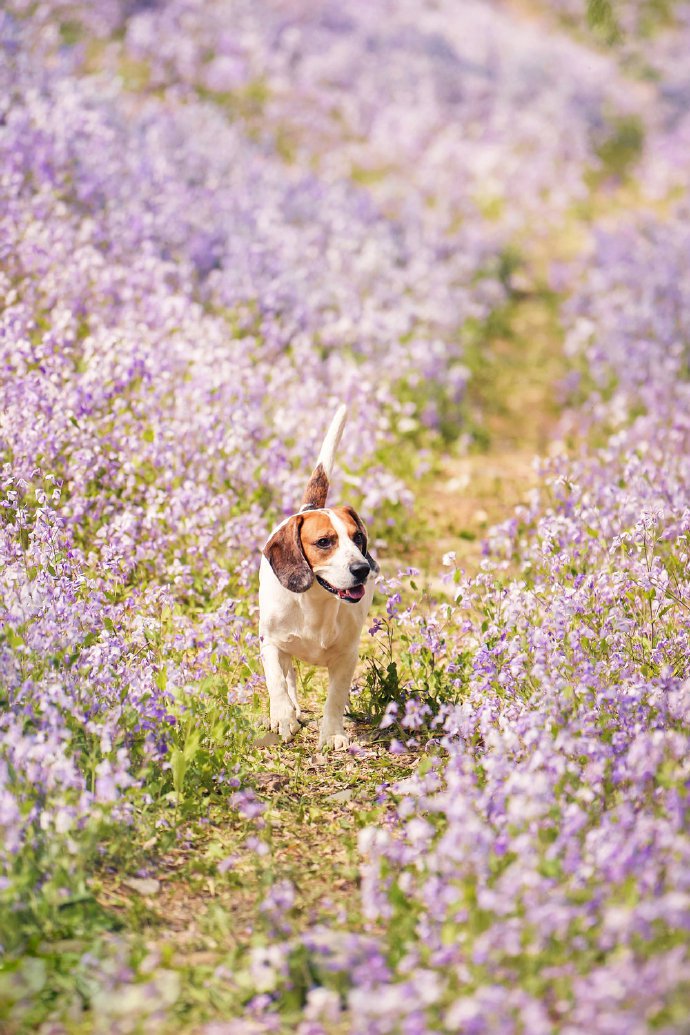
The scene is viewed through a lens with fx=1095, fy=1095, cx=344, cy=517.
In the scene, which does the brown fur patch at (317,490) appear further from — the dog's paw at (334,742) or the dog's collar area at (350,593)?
the dog's paw at (334,742)

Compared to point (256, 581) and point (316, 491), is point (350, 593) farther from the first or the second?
point (256, 581)

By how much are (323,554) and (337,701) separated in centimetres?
Answer: 75

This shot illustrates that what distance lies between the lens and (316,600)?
4887 millimetres

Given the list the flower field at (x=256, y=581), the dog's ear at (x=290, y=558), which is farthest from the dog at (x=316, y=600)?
the flower field at (x=256, y=581)

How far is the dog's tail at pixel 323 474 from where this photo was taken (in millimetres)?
5234

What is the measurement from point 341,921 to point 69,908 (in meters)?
0.90

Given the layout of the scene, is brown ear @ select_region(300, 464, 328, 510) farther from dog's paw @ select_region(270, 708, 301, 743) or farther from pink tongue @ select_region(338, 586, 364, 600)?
dog's paw @ select_region(270, 708, 301, 743)

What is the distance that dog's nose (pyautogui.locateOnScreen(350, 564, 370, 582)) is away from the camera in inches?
182

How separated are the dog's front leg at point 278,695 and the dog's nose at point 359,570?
0.67 m

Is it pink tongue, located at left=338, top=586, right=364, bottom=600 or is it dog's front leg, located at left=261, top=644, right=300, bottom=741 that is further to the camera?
dog's front leg, located at left=261, top=644, right=300, bottom=741

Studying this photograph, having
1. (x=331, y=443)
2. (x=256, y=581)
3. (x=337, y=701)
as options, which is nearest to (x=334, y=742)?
(x=337, y=701)

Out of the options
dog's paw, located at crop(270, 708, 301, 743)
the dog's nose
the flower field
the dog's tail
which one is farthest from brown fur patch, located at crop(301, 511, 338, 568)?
dog's paw, located at crop(270, 708, 301, 743)

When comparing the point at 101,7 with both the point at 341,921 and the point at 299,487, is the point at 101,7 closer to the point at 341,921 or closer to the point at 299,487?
the point at 299,487

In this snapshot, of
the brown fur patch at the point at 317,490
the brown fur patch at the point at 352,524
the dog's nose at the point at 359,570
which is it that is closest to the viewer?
the dog's nose at the point at 359,570
